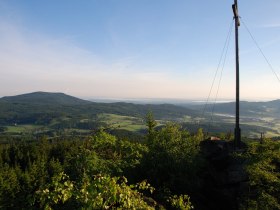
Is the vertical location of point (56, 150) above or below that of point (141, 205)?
below

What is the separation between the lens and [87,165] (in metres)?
16.4

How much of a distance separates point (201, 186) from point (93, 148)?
1609 cm

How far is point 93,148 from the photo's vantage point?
20.4 m

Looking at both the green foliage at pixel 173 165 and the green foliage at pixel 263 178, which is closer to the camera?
the green foliage at pixel 263 178

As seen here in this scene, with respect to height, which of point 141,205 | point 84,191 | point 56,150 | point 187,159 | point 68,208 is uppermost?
point 84,191

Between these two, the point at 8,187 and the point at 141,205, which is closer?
the point at 141,205

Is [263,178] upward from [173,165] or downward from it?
upward

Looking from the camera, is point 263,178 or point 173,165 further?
point 173,165

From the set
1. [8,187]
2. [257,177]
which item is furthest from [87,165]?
[8,187]

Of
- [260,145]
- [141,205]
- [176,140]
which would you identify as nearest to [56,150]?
[176,140]

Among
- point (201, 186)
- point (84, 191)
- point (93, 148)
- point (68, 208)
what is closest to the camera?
point (84, 191)

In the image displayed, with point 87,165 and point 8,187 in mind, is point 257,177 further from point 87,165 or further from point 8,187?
point 8,187

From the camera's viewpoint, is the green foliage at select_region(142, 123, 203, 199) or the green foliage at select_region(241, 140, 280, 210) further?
the green foliage at select_region(142, 123, 203, 199)

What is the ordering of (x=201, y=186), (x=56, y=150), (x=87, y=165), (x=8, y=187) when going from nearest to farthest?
(x=87, y=165) → (x=201, y=186) → (x=8, y=187) → (x=56, y=150)
